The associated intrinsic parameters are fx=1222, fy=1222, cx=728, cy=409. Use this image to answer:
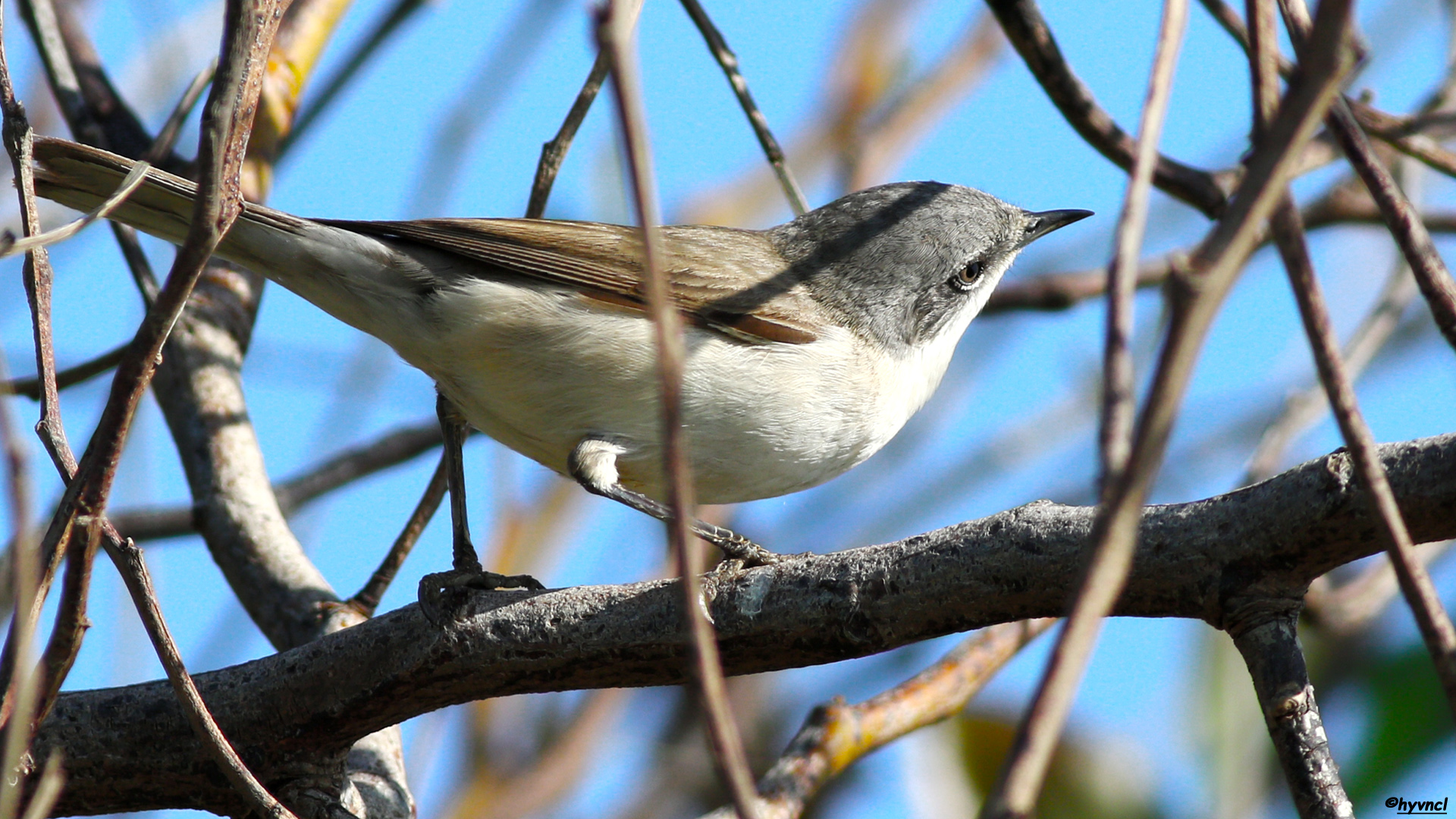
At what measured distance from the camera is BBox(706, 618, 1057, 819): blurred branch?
281 centimetres

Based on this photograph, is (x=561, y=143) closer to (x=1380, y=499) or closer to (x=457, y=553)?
(x=457, y=553)

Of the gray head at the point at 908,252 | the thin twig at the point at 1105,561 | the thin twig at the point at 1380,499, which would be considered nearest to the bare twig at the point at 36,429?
the thin twig at the point at 1105,561

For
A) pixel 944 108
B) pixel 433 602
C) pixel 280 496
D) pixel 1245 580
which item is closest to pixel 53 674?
pixel 433 602

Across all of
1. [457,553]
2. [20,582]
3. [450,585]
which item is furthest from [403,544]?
[20,582]

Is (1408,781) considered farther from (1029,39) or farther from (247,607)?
(247,607)

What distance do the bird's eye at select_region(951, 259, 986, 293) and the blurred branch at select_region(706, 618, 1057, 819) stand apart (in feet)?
4.65

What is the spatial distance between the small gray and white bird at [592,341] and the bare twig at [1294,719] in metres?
1.57

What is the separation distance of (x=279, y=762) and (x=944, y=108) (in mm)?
4120

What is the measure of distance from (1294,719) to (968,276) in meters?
2.66

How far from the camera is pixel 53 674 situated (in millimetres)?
1839

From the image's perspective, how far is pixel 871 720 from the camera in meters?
3.00

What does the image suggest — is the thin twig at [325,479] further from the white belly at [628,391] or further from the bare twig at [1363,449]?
the bare twig at [1363,449]

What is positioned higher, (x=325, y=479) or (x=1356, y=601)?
(x=325, y=479)

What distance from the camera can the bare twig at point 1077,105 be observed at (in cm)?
383
